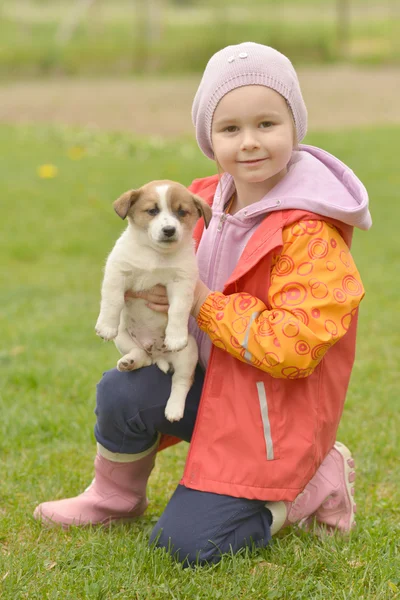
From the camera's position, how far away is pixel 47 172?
9500 mm

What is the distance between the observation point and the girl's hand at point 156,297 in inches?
111

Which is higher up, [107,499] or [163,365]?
[163,365]

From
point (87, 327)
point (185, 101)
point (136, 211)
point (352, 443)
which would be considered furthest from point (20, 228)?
point (185, 101)

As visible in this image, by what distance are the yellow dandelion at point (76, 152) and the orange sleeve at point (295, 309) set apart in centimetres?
825

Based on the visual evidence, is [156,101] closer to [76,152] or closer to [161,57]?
[76,152]

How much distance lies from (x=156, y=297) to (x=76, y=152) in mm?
8437

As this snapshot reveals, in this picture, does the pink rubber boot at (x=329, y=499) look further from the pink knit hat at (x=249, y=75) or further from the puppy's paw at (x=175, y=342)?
the pink knit hat at (x=249, y=75)

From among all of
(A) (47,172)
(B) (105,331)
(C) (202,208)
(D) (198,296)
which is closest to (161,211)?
(C) (202,208)

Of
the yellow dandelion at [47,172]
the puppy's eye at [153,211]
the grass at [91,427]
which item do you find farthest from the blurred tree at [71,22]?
the puppy's eye at [153,211]

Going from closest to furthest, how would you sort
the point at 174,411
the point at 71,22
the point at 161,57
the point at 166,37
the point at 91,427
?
the point at 174,411 < the point at 91,427 < the point at 161,57 < the point at 166,37 < the point at 71,22

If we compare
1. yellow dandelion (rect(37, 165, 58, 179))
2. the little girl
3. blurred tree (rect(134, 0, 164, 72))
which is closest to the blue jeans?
the little girl

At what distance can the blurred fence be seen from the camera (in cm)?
2050

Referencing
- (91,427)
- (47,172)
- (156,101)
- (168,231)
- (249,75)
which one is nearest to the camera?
(168,231)

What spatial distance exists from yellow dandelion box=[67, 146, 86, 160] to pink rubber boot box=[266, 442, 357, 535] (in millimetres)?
8131
